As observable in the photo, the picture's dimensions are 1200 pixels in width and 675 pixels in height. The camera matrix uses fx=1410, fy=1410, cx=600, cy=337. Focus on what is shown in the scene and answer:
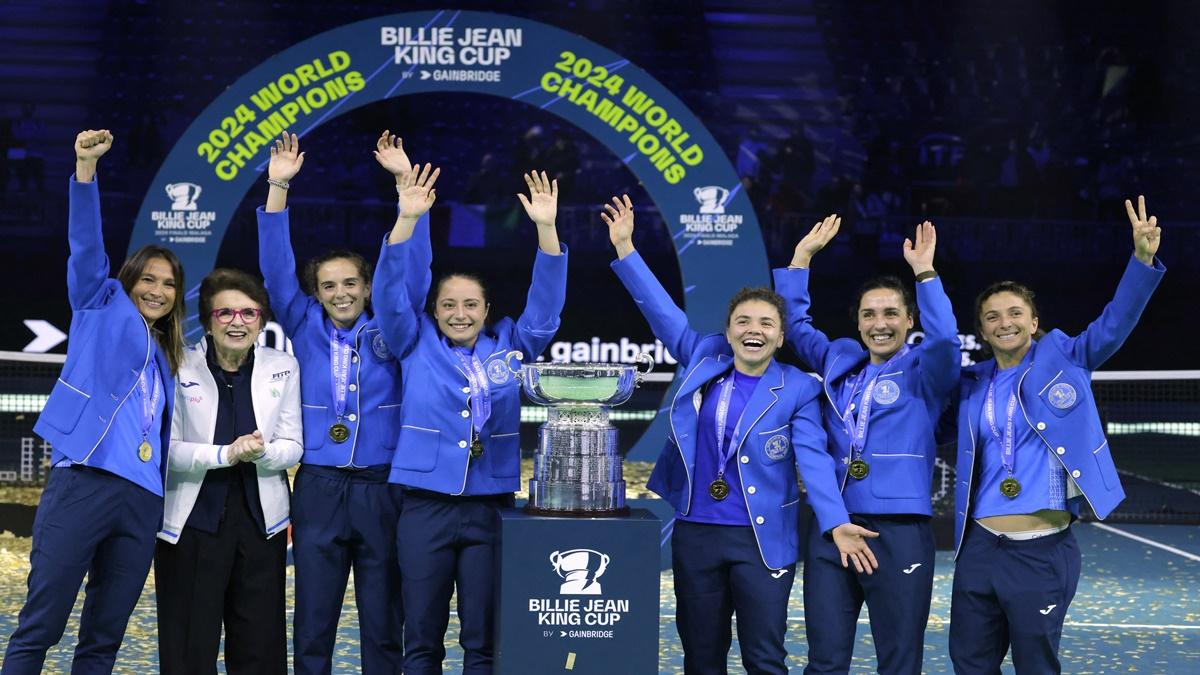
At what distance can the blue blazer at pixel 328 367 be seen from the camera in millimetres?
5047

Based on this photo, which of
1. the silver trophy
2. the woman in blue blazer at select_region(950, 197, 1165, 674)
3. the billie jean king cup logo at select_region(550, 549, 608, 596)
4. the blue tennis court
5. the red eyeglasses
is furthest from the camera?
the blue tennis court

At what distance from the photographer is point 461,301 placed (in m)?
4.96

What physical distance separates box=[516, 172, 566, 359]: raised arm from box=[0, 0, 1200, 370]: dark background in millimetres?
3591

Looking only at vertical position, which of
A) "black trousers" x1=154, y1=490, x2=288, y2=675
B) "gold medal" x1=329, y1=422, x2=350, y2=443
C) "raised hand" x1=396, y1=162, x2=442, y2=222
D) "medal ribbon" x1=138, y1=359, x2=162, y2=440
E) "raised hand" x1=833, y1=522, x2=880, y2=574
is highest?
"raised hand" x1=396, y1=162, x2=442, y2=222

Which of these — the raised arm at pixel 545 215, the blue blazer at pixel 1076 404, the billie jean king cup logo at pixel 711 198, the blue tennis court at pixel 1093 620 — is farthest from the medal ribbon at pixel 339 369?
the billie jean king cup logo at pixel 711 198

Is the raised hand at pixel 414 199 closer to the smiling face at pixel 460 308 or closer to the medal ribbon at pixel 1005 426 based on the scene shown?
the smiling face at pixel 460 308

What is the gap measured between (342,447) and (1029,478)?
238 cm

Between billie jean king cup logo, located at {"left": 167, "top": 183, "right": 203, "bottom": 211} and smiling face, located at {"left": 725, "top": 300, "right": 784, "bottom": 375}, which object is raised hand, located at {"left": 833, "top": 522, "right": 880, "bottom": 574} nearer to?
smiling face, located at {"left": 725, "top": 300, "right": 784, "bottom": 375}

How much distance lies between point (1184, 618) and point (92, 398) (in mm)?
5663

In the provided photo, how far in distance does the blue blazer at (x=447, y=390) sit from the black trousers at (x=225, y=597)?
55 cm

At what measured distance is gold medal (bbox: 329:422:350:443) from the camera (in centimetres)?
502

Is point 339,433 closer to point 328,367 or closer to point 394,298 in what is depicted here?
point 328,367

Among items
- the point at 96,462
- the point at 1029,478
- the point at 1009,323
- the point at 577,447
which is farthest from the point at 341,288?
the point at 1029,478

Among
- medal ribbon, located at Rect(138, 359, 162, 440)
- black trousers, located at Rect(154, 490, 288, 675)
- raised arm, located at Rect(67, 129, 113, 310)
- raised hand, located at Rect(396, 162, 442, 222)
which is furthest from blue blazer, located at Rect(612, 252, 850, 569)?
raised arm, located at Rect(67, 129, 113, 310)
